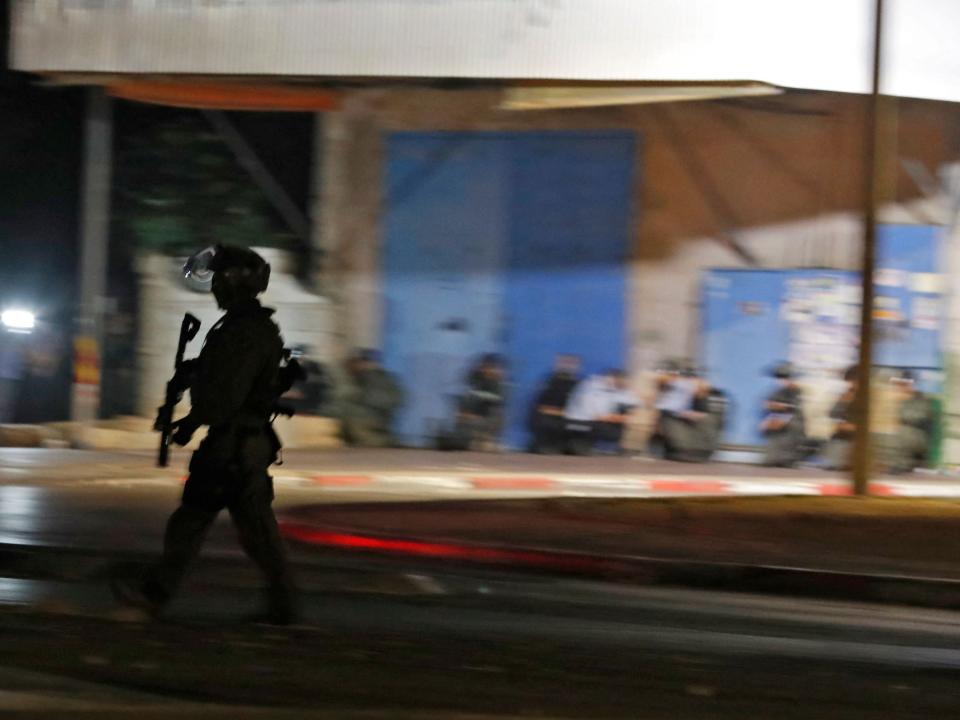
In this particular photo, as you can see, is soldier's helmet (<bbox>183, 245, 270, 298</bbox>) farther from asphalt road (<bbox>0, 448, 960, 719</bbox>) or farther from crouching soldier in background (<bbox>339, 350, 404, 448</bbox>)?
crouching soldier in background (<bbox>339, 350, 404, 448</bbox>)

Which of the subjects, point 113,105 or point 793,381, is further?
point 113,105

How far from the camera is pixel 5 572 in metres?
8.30

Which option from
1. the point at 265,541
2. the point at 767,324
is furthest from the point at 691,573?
the point at 767,324

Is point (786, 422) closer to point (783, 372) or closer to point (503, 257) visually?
point (783, 372)

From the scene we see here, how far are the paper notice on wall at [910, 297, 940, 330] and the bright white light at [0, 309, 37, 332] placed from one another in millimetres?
11220

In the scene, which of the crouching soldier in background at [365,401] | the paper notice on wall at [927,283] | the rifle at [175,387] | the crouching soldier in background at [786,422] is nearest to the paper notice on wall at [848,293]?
the paper notice on wall at [927,283]

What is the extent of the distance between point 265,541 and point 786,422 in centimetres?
1315

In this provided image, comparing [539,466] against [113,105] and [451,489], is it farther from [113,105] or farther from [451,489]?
[113,105]

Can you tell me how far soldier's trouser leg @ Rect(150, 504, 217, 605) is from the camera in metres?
6.12

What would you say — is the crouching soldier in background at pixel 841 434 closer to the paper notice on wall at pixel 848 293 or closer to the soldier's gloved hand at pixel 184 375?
the paper notice on wall at pixel 848 293

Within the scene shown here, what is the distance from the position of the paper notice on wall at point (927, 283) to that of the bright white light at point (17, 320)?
11.2m

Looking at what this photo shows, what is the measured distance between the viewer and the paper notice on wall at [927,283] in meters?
18.8

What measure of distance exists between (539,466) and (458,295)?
10.6ft

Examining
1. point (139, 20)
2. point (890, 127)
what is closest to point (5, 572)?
point (139, 20)
